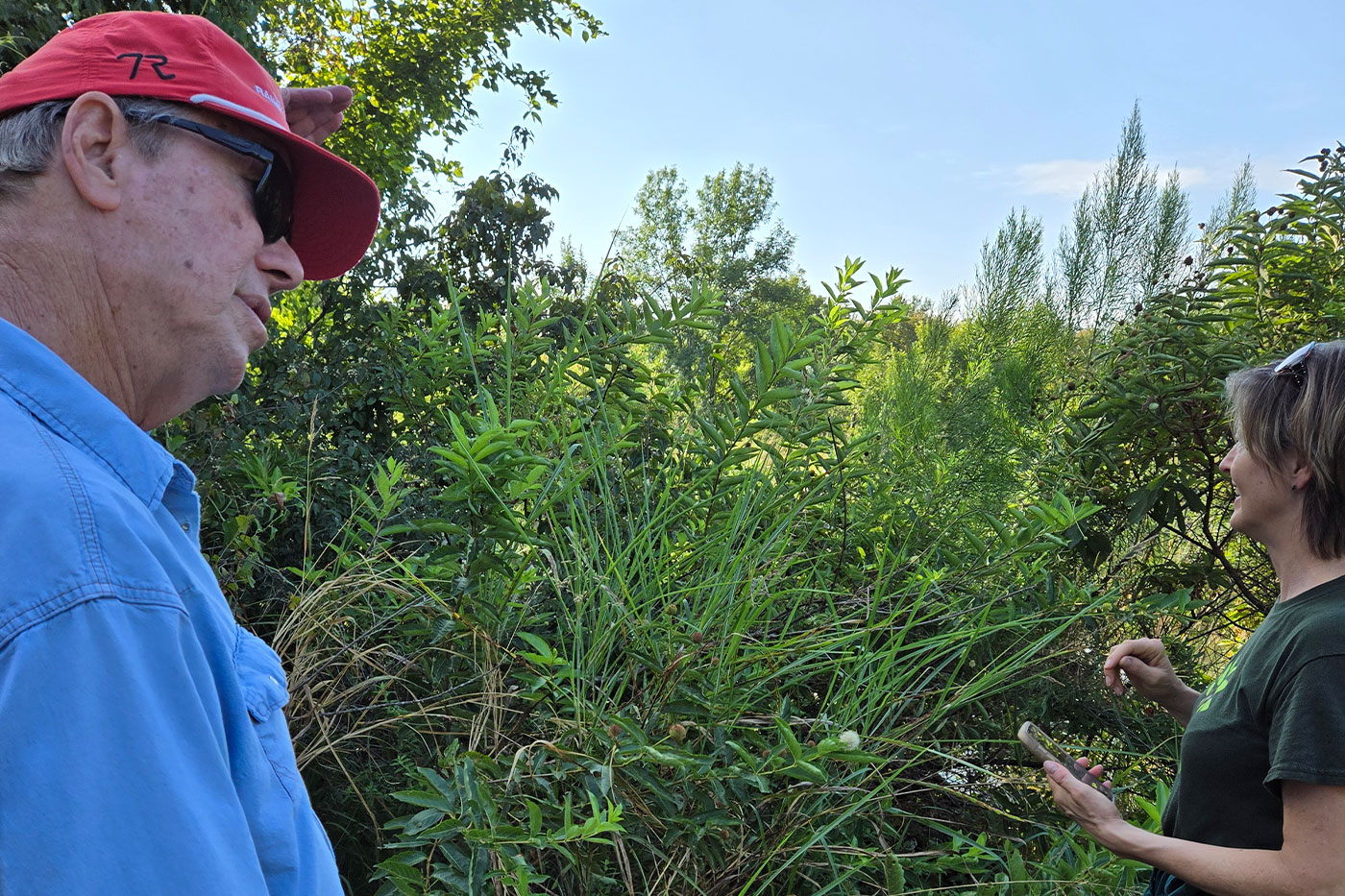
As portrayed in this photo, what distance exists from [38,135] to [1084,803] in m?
2.03

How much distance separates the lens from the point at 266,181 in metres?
1.18

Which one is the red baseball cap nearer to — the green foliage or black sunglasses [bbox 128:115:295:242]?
black sunglasses [bbox 128:115:295:242]

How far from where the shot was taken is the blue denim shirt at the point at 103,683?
2.15ft

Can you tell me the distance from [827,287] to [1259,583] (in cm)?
213

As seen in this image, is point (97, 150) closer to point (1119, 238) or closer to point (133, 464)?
point (133, 464)

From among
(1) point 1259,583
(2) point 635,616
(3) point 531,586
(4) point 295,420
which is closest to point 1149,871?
(2) point 635,616

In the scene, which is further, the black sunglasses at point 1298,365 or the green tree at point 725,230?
the green tree at point 725,230

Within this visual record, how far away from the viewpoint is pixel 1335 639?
159 centimetres

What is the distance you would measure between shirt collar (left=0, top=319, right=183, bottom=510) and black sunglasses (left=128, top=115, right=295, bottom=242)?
0.35 metres

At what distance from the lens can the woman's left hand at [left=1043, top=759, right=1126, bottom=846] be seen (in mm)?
1838

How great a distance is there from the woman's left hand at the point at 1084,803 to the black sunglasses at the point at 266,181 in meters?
1.71

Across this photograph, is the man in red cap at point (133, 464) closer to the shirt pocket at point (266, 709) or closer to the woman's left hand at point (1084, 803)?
the shirt pocket at point (266, 709)

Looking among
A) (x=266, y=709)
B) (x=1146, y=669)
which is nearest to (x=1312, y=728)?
(x=1146, y=669)

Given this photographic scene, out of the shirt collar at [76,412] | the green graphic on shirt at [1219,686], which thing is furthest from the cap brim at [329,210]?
the green graphic on shirt at [1219,686]
